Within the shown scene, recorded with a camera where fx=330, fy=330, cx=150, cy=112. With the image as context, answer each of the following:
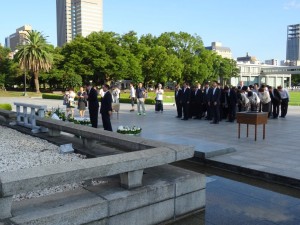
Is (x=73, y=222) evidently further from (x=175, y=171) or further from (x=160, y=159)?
(x=175, y=171)

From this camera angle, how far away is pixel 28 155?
715cm

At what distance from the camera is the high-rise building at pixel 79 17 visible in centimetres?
15350

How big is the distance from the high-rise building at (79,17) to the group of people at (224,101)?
142 m

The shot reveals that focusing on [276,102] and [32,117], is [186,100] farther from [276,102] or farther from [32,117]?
[32,117]

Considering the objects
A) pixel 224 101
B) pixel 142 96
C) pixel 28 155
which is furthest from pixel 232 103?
pixel 28 155

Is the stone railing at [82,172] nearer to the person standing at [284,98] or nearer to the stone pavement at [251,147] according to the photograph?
the stone pavement at [251,147]

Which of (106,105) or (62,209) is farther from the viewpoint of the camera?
(106,105)

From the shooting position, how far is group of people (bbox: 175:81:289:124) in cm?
1541

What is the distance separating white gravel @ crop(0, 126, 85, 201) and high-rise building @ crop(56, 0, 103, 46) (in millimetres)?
148519

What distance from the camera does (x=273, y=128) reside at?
13.4 metres

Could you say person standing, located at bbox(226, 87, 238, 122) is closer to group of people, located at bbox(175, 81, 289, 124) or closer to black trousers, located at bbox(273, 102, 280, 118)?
group of people, located at bbox(175, 81, 289, 124)

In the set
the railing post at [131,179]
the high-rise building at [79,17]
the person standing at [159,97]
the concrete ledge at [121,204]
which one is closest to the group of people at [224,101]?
the person standing at [159,97]

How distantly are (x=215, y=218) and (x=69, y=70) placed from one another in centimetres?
5459

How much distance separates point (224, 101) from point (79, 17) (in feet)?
488
